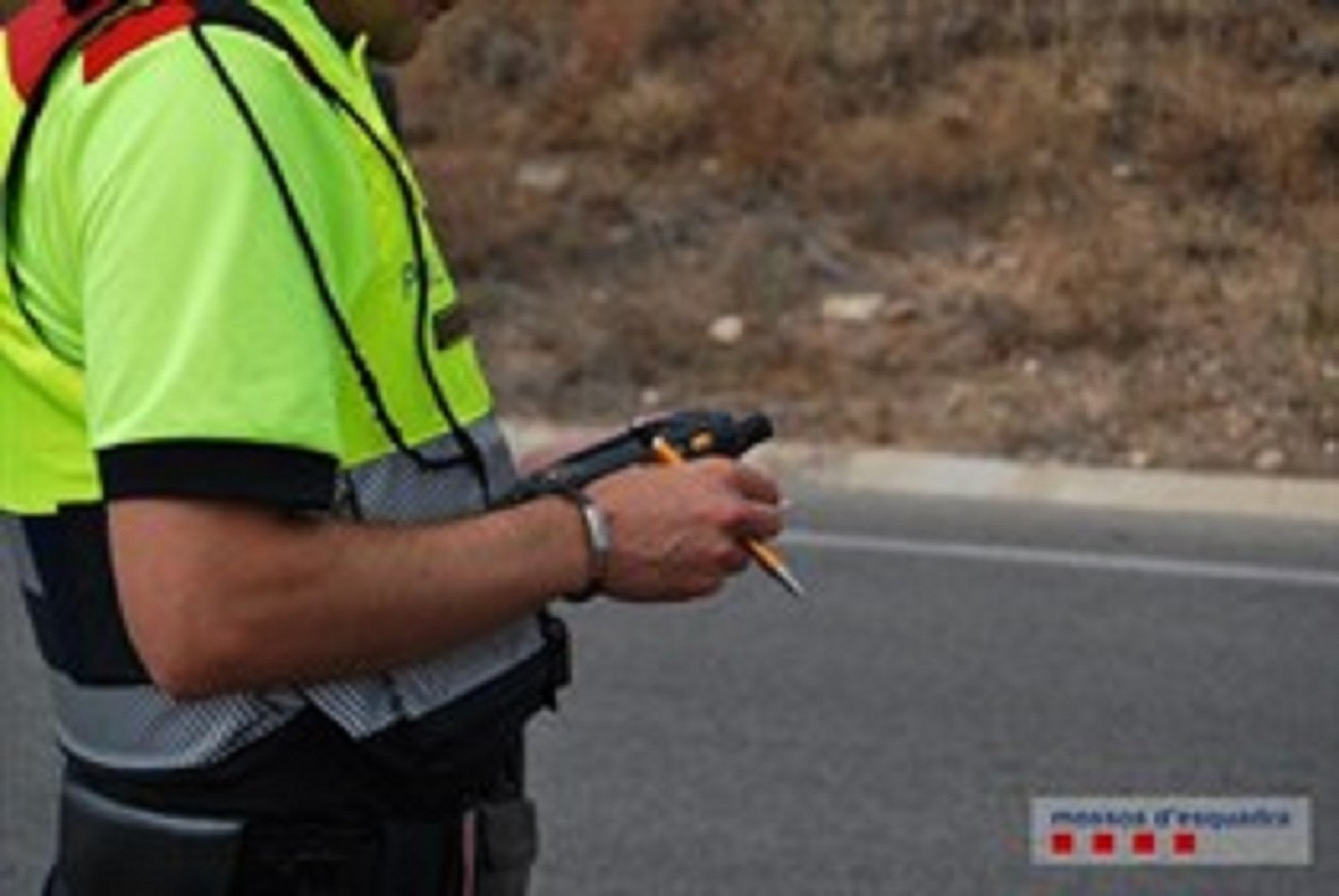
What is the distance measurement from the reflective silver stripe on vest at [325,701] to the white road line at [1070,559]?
491 centimetres

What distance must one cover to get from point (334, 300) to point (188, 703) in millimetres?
287

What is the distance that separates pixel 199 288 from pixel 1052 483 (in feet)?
20.1

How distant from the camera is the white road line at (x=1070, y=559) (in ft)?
21.7

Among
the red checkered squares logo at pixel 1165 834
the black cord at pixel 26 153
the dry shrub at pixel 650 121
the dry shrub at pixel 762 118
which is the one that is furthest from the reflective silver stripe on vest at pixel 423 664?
the dry shrub at pixel 650 121

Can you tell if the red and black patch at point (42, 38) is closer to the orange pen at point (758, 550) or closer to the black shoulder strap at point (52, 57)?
the black shoulder strap at point (52, 57)

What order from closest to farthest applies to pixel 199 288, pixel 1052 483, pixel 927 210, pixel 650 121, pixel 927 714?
pixel 199 288
pixel 927 714
pixel 1052 483
pixel 927 210
pixel 650 121

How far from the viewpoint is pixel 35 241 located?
Result: 1.75 metres

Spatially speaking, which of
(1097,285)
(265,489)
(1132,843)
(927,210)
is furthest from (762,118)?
(265,489)

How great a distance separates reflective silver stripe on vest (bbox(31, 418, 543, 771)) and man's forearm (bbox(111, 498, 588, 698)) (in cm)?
5

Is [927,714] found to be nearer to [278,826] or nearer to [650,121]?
[278,826]

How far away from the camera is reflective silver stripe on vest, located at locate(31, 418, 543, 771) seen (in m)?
1.80

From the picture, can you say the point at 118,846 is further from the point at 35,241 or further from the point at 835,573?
the point at 835,573

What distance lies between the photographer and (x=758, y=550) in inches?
73.7

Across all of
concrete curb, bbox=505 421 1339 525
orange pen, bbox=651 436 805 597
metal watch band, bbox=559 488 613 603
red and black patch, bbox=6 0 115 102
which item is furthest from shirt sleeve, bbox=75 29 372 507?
concrete curb, bbox=505 421 1339 525
